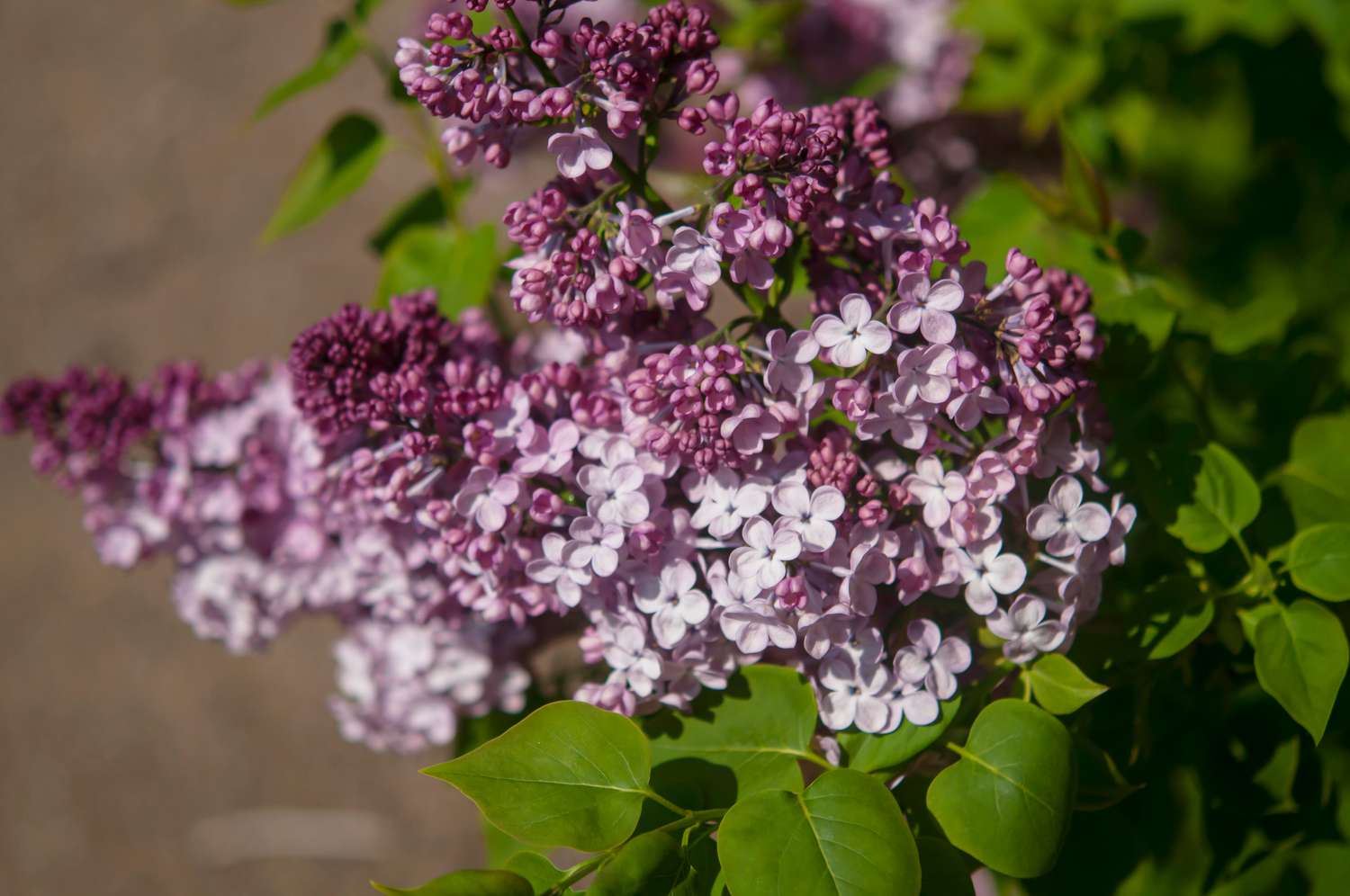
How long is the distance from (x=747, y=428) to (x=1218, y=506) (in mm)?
293

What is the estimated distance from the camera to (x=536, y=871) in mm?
558

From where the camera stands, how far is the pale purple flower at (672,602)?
1.89 feet

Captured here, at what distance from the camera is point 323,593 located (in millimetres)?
829

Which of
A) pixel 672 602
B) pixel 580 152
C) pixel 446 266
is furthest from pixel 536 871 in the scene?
pixel 446 266

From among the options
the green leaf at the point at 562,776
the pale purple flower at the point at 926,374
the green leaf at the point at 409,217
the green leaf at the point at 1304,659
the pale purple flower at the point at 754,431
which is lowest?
the green leaf at the point at 1304,659

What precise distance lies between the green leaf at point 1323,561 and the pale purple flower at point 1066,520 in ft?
0.36

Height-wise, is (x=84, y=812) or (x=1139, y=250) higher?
(x=1139, y=250)

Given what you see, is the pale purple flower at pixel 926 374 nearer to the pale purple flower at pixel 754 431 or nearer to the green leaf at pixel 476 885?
the pale purple flower at pixel 754 431

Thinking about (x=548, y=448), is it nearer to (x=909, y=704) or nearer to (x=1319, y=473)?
(x=909, y=704)

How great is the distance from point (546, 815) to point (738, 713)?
5.2 inches

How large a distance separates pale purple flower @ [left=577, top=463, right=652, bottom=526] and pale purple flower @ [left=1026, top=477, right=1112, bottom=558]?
0.21 meters

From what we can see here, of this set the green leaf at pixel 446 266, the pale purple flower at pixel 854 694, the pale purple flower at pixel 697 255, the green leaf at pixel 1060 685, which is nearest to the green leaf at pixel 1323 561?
the green leaf at pixel 1060 685

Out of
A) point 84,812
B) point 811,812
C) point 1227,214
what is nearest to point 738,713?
point 811,812

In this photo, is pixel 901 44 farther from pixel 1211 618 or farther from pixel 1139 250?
pixel 1211 618
